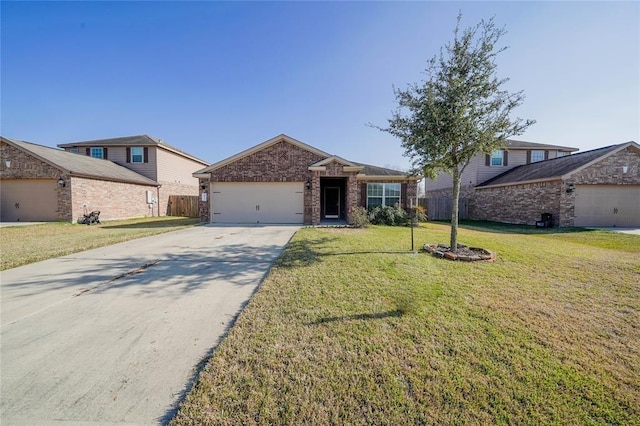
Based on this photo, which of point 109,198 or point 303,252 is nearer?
point 303,252

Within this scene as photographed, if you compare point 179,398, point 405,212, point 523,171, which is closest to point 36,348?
point 179,398

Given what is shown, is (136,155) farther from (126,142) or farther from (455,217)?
(455,217)

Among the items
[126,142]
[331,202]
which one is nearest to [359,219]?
[331,202]

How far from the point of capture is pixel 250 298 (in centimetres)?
395

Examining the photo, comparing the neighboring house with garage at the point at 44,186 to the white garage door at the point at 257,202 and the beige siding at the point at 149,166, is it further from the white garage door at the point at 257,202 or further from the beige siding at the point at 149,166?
the white garage door at the point at 257,202

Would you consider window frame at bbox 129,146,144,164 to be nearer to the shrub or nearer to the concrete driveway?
the concrete driveway

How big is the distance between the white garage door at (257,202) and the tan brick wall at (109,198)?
7709mm

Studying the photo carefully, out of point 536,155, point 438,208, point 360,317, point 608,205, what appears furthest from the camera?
point 536,155

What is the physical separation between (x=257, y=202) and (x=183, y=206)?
33.9ft

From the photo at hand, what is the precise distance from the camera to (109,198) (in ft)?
52.5

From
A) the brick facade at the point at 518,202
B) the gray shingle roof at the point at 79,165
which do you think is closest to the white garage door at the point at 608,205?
the brick facade at the point at 518,202

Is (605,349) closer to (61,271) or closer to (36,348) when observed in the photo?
(36,348)

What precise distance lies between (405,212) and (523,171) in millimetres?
10029

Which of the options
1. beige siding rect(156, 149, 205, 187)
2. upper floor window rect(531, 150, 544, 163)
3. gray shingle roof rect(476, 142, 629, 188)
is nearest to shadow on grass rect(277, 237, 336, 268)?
gray shingle roof rect(476, 142, 629, 188)
